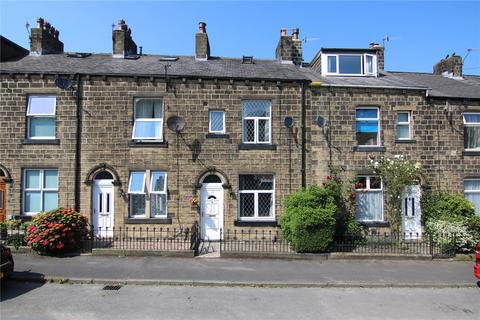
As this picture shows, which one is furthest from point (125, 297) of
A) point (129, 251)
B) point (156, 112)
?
point (156, 112)

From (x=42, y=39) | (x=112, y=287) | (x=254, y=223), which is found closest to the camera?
(x=112, y=287)

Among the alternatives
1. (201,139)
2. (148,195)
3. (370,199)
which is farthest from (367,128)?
(148,195)

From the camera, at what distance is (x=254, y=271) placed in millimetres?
10375

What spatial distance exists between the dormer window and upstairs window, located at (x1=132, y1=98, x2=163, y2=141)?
7849 millimetres

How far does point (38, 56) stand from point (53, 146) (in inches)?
207

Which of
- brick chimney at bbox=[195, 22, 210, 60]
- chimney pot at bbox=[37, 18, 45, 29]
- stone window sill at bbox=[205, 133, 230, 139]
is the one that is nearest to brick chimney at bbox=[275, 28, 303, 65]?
brick chimney at bbox=[195, 22, 210, 60]

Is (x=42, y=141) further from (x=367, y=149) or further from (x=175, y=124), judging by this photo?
(x=367, y=149)

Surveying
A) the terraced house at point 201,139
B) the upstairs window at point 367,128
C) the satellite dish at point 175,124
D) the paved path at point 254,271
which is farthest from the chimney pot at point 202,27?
the paved path at point 254,271

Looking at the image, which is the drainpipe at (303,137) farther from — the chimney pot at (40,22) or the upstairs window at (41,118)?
the chimney pot at (40,22)

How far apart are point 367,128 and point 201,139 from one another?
7.00 m

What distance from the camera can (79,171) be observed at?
1421cm

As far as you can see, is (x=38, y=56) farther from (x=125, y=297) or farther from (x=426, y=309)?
(x=426, y=309)

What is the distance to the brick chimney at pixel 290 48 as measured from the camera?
17984mm

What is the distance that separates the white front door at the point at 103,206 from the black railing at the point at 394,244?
340 inches
